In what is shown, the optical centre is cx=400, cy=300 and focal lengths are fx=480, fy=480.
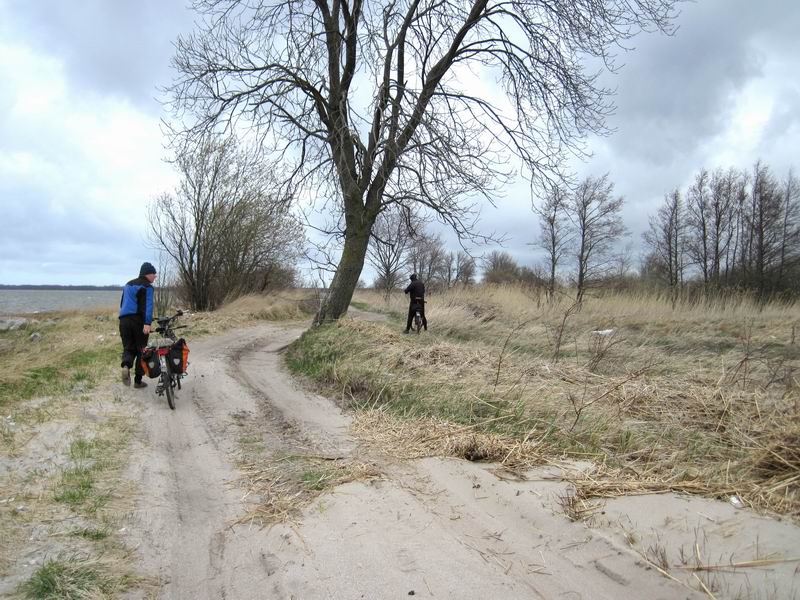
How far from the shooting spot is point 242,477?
4.37m

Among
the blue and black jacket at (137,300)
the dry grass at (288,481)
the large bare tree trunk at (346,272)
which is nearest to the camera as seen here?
the dry grass at (288,481)

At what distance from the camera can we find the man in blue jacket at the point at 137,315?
7348 mm

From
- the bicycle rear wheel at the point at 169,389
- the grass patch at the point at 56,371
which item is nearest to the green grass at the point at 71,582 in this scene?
the bicycle rear wheel at the point at 169,389

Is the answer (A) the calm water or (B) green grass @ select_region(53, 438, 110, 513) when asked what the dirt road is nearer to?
(B) green grass @ select_region(53, 438, 110, 513)

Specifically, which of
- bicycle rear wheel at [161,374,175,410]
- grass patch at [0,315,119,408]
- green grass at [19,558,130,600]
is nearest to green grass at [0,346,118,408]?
grass patch at [0,315,119,408]

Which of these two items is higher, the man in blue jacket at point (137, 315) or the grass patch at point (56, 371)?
the man in blue jacket at point (137, 315)

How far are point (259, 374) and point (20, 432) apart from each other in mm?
4463

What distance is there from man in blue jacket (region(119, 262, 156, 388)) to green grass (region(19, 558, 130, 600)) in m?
4.95

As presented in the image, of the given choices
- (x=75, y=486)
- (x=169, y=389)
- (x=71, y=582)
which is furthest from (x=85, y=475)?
(x=169, y=389)

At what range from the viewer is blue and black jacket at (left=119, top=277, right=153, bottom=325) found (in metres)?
7.34

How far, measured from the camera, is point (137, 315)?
740 centimetres

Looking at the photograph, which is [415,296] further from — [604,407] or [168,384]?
[604,407]

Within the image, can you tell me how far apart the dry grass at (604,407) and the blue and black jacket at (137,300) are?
3.07m

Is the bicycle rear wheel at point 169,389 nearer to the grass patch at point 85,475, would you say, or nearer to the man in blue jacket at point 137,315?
the man in blue jacket at point 137,315
